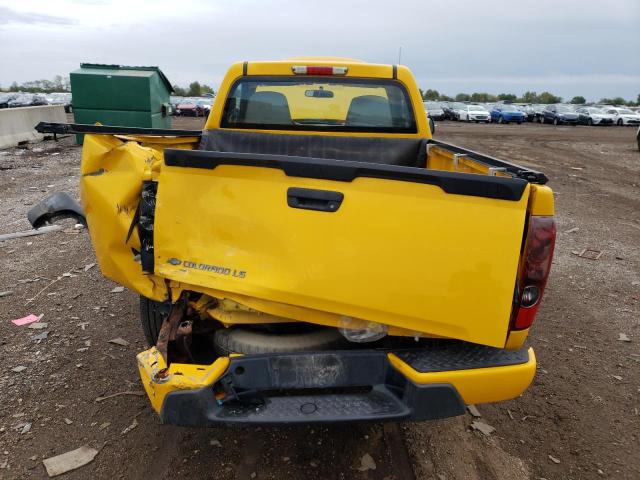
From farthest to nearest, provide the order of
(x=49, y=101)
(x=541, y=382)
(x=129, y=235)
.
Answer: (x=49, y=101), (x=541, y=382), (x=129, y=235)

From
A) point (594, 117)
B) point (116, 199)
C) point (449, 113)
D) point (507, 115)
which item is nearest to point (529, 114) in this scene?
point (507, 115)

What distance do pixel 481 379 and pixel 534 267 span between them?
1.87 ft

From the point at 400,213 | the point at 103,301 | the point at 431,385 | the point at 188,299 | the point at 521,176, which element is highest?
the point at 521,176

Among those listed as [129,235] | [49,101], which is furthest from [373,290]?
[49,101]

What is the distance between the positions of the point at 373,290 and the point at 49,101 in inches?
1564

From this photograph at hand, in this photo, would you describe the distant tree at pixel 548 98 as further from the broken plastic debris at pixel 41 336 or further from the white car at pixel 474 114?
the broken plastic debris at pixel 41 336

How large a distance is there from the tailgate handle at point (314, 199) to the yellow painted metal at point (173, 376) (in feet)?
2.71

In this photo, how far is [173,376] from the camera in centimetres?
229

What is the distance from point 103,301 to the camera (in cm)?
487

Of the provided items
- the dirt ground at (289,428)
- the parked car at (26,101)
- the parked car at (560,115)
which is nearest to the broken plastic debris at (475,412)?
the dirt ground at (289,428)

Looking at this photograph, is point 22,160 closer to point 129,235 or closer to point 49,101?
point 129,235

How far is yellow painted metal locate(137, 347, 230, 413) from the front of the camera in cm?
225

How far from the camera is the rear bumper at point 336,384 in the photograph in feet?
7.36

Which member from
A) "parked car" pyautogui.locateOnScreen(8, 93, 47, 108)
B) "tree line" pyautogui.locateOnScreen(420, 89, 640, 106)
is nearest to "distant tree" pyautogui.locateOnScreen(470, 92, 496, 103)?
"tree line" pyautogui.locateOnScreen(420, 89, 640, 106)
